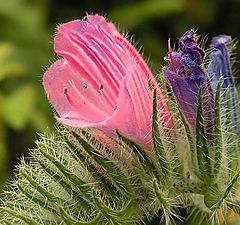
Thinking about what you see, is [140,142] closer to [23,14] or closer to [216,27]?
[23,14]

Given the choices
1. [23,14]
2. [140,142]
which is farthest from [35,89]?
[140,142]

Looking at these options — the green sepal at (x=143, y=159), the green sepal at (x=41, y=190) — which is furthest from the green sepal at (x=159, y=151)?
the green sepal at (x=41, y=190)

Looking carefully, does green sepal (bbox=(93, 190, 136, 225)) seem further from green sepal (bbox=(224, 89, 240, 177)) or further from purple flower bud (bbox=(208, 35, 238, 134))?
purple flower bud (bbox=(208, 35, 238, 134))

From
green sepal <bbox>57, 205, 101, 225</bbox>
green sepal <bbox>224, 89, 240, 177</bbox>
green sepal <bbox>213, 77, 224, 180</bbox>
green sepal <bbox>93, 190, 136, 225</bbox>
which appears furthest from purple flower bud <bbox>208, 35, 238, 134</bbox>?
green sepal <bbox>57, 205, 101, 225</bbox>

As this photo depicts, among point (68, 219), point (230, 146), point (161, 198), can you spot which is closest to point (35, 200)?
point (68, 219)

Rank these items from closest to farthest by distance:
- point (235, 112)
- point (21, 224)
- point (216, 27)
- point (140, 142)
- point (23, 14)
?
point (140, 142) < point (21, 224) < point (235, 112) < point (23, 14) < point (216, 27)

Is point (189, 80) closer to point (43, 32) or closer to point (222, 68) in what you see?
point (222, 68)
